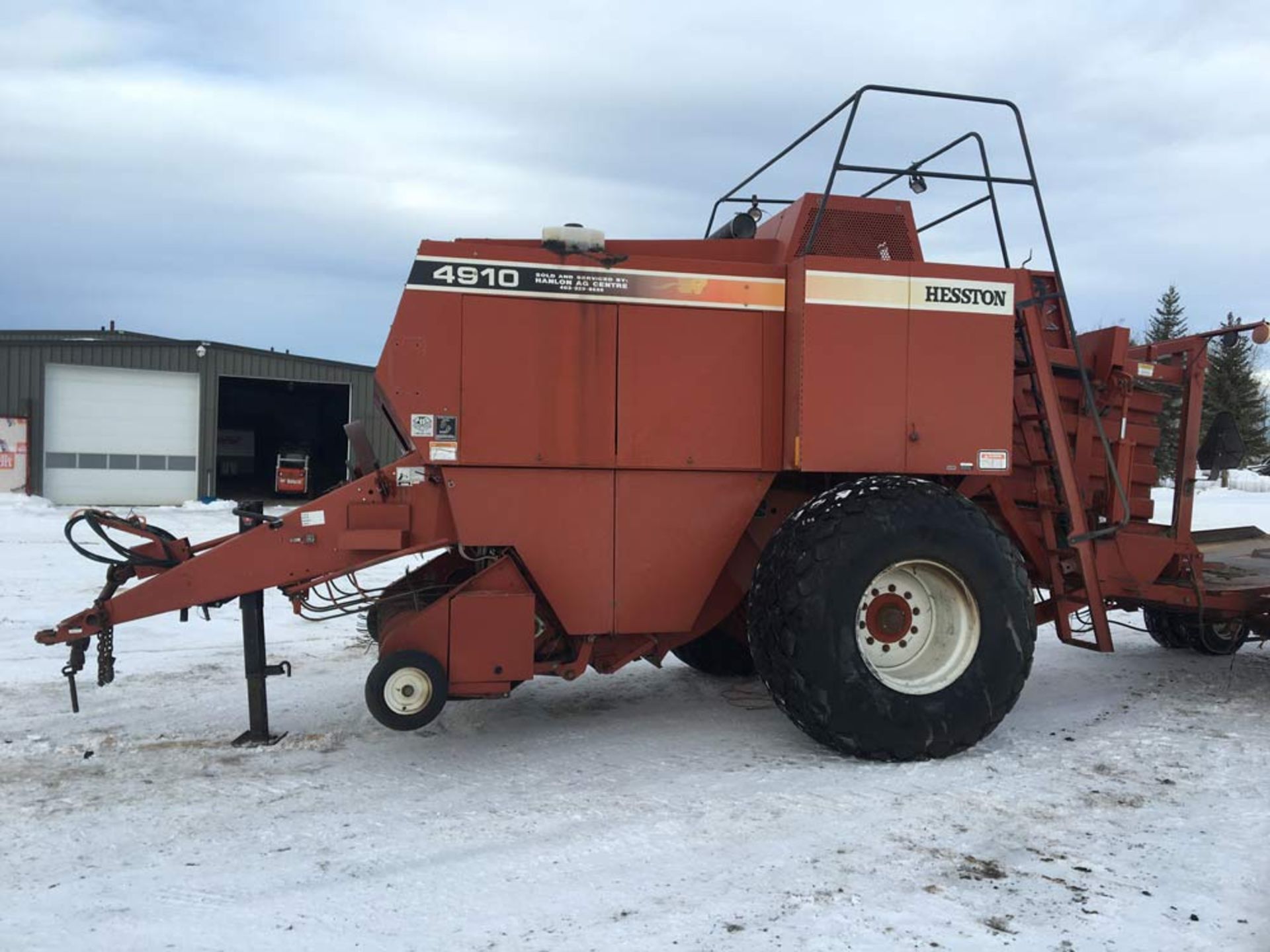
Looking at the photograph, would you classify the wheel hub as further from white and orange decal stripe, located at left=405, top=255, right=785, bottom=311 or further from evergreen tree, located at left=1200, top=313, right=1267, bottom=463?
evergreen tree, located at left=1200, top=313, right=1267, bottom=463

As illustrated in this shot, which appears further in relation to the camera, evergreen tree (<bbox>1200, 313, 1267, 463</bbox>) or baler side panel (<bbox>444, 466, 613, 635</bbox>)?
evergreen tree (<bbox>1200, 313, 1267, 463</bbox>)

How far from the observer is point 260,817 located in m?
3.88

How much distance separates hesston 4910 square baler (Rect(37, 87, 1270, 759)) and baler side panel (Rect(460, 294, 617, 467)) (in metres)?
0.01

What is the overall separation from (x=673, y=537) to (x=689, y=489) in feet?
0.84

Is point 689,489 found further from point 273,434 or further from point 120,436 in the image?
point 273,434

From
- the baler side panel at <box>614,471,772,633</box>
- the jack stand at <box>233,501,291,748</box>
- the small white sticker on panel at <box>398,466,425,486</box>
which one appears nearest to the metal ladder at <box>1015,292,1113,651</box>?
the baler side panel at <box>614,471,772,633</box>

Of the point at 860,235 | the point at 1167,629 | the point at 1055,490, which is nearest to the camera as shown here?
the point at 860,235

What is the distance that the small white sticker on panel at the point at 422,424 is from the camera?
14.9 ft

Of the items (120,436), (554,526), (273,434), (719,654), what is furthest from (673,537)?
(273,434)

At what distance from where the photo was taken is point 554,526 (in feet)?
15.5

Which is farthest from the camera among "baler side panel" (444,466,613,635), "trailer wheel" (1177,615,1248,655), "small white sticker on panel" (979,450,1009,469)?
"trailer wheel" (1177,615,1248,655)

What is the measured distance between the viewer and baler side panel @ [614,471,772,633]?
15.8ft

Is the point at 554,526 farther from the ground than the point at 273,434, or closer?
closer

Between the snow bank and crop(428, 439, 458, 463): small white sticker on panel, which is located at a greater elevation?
crop(428, 439, 458, 463): small white sticker on panel
